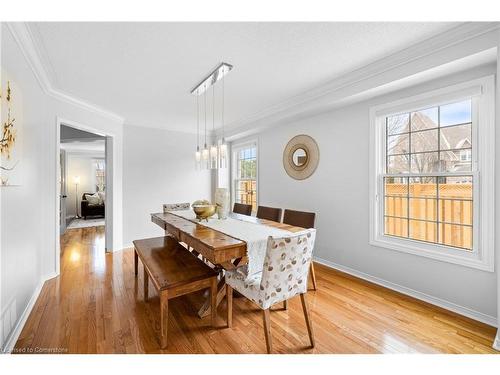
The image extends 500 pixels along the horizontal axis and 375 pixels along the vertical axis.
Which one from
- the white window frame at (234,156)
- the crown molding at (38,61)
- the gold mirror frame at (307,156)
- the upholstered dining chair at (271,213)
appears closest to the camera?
the crown molding at (38,61)

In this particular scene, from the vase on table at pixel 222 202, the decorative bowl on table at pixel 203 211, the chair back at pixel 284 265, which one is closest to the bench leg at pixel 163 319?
the chair back at pixel 284 265

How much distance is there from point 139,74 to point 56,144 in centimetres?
153

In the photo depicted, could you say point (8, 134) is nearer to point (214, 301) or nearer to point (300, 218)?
point (214, 301)

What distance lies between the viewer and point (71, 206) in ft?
25.4

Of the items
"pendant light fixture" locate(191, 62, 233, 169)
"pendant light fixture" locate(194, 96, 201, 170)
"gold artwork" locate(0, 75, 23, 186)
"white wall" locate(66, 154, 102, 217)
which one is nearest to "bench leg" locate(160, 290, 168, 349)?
"gold artwork" locate(0, 75, 23, 186)

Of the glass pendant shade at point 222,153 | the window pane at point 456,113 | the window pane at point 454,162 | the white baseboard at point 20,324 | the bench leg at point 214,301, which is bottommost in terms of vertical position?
the white baseboard at point 20,324

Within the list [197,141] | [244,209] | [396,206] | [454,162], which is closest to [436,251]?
[396,206]

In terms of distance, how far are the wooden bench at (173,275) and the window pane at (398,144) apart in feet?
7.93

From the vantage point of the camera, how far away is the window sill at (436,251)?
2.01 metres

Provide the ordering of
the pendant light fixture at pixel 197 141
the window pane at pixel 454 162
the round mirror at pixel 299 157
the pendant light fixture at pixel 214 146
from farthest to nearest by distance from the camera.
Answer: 1. the round mirror at pixel 299 157
2. the pendant light fixture at pixel 197 141
3. the pendant light fixture at pixel 214 146
4. the window pane at pixel 454 162

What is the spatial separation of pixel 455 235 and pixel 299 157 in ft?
7.10

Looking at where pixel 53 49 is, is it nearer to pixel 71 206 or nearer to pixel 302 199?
pixel 302 199

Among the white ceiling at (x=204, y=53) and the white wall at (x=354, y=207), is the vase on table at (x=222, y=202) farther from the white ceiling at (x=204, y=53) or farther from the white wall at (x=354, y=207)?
the white wall at (x=354, y=207)
